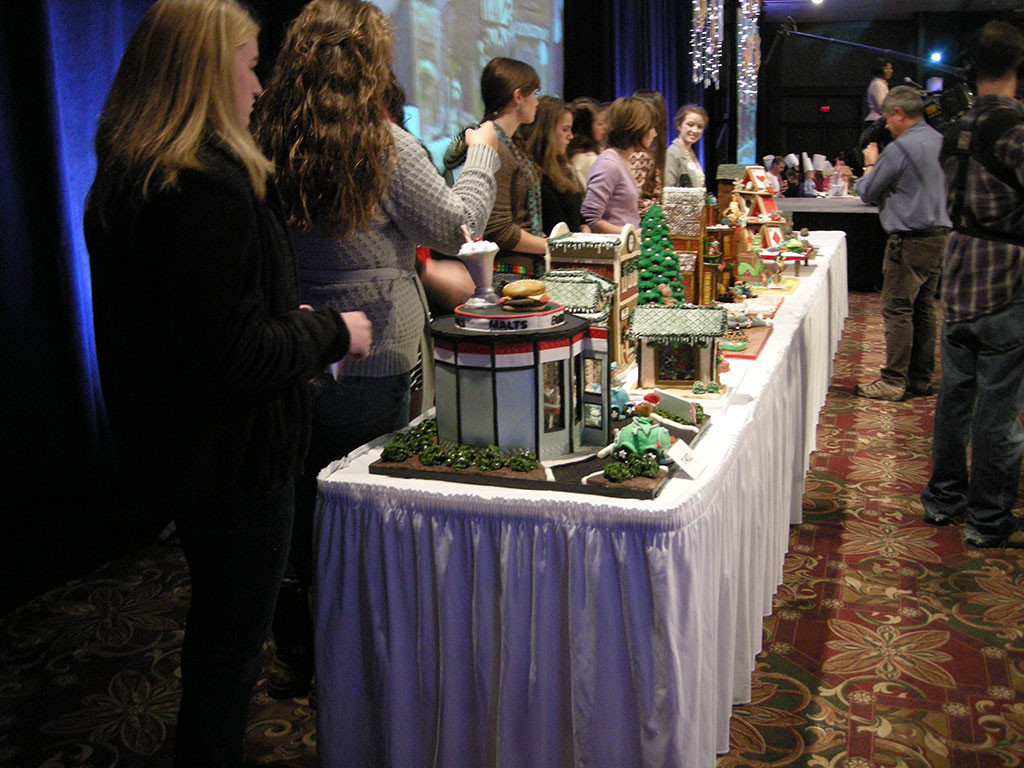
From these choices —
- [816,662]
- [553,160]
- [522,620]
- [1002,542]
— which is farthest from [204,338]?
[553,160]

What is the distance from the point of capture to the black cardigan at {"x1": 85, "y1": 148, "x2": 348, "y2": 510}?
1.22 meters

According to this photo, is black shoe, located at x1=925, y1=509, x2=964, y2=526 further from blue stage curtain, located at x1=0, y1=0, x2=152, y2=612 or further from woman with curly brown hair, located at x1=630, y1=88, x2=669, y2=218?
blue stage curtain, located at x1=0, y1=0, x2=152, y2=612

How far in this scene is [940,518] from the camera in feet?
10.7

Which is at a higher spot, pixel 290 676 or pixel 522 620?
pixel 522 620

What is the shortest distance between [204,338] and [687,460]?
0.80 meters

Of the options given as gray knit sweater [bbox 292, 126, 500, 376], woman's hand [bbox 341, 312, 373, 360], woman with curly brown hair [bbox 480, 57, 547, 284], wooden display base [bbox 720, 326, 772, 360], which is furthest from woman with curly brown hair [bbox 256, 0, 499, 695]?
woman with curly brown hair [bbox 480, 57, 547, 284]

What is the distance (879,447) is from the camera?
4141 millimetres

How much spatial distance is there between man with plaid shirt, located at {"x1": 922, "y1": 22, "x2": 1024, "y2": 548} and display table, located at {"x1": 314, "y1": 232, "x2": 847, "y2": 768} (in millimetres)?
1437

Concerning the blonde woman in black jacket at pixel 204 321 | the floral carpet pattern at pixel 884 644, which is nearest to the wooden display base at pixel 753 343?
the floral carpet pattern at pixel 884 644

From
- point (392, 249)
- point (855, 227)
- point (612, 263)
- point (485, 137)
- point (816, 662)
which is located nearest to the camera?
point (392, 249)

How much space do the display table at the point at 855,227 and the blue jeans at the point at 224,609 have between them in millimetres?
7216

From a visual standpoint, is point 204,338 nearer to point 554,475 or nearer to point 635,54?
point 554,475

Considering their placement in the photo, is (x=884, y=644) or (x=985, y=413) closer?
(x=884, y=644)

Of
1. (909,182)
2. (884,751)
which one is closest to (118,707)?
(884,751)
